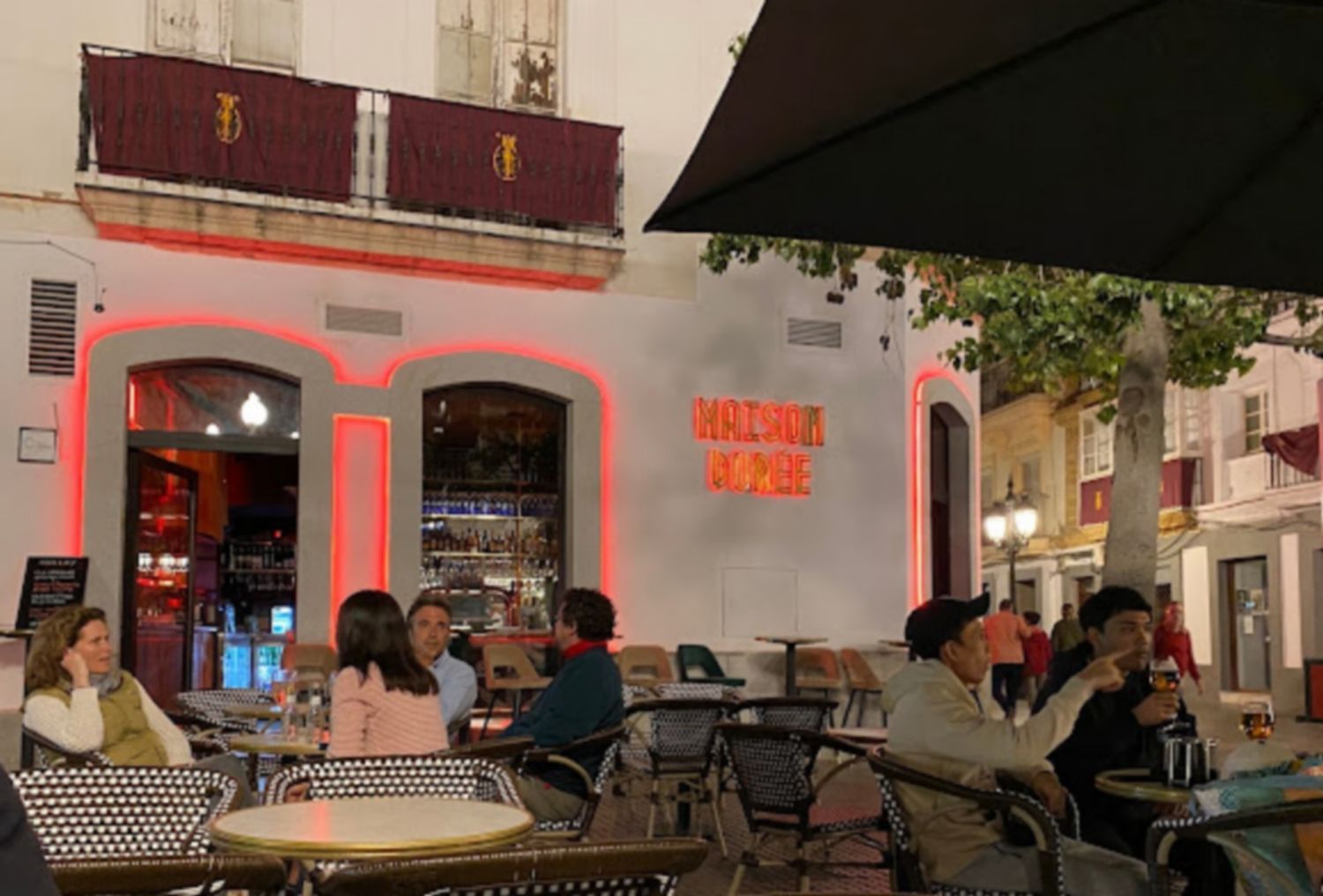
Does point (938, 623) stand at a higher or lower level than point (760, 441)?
lower

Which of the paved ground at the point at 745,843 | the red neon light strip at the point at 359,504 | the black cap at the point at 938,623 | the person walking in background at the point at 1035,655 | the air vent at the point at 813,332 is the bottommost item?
the paved ground at the point at 745,843

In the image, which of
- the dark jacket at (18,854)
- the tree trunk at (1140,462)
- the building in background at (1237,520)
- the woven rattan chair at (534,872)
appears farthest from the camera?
the building in background at (1237,520)

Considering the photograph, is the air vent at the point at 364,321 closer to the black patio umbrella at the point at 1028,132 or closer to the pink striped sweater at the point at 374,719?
the pink striped sweater at the point at 374,719

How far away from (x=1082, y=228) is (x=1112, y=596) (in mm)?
2317

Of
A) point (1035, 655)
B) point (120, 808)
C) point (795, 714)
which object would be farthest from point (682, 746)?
point (1035, 655)

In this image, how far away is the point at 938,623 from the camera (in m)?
4.76

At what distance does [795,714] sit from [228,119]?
23.7 feet

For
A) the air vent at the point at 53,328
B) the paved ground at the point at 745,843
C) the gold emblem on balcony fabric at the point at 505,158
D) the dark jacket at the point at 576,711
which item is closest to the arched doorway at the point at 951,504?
the paved ground at the point at 745,843

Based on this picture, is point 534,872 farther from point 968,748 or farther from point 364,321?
point 364,321

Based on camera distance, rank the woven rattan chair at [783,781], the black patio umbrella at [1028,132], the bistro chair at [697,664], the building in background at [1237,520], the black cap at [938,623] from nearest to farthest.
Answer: the black patio umbrella at [1028,132] < the black cap at [938,623] < the woven rattan chair at [783,781] < the bistro chair at [697,664] < the building in background at [1237,520]

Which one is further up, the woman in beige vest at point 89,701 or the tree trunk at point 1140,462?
the tree trunk at point 1140,462

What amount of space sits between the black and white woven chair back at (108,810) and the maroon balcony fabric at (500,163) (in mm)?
9490

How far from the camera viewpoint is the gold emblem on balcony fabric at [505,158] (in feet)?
44.1

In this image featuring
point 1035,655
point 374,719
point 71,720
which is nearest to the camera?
point 374,719
